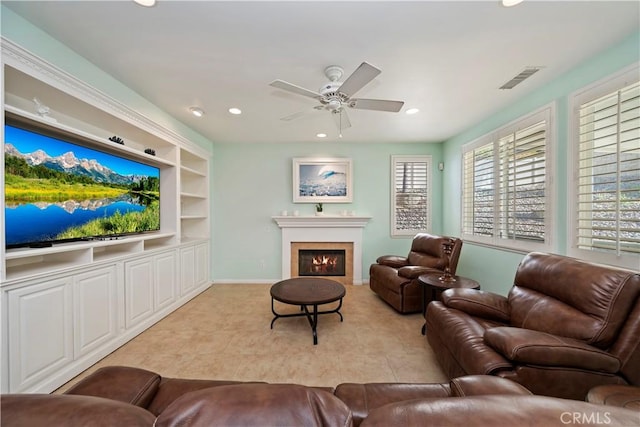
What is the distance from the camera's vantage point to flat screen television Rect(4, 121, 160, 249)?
1.76 metres

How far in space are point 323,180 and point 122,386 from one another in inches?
155

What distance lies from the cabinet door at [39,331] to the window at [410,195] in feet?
14.3

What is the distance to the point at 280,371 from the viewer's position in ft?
6.89

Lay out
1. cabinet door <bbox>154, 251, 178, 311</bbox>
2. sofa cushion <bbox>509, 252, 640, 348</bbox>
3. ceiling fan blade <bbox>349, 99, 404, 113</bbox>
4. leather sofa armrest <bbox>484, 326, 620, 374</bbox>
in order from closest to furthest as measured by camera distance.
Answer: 1. leather sofa armrest <bbox>484, 326, 620, 374</bbox>
2. sofa cushion <bbox>509, 252, 640, 348</bbox>
3. ceiling fan blade <bbox>349, 99, 404, 113</bbox>
4. cabinet door <bbox>154, 251, 178, 311</bbox>

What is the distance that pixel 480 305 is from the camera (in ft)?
6.82

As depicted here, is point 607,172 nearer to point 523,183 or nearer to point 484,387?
point 523,183

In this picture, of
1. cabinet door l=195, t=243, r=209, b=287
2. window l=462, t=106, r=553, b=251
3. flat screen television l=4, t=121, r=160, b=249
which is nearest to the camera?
flat screen television l=4, t=121, r=160, b=249

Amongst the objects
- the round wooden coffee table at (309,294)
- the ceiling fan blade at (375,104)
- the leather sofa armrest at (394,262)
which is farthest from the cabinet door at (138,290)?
the leather sofa armrest at (394,262)

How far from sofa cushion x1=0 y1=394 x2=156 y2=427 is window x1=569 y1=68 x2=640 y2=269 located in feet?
Result: 9.80

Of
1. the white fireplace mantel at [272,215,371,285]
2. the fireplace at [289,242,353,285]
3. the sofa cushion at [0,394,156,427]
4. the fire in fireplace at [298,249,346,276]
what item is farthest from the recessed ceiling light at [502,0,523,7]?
the fire in fireplace at [298,249,346,276]

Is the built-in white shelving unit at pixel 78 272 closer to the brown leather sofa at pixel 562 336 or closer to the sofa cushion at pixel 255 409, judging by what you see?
the sofa cushion at pixel 255 409

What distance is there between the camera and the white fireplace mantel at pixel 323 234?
4535 millimetres

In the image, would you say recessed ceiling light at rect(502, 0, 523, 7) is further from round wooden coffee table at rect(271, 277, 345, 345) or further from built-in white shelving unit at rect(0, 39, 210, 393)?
built-in white shelving unit at rect(0, 39, 210, 393)

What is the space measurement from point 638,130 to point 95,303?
4.55m
